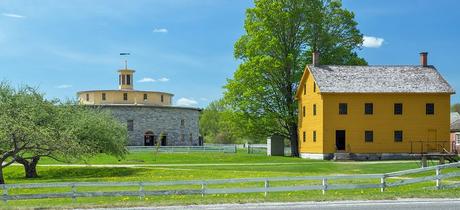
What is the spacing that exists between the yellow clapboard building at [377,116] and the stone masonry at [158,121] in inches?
1359

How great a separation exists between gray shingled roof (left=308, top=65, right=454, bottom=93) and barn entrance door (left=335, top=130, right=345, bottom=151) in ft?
11.7

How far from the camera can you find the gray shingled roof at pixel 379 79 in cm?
5328

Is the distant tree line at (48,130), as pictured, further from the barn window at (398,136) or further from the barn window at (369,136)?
the barn window at (398,136)

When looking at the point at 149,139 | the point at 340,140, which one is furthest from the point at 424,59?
the point at 149,139

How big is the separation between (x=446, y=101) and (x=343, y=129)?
30.4 feet

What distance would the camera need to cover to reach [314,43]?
5950 centimetres

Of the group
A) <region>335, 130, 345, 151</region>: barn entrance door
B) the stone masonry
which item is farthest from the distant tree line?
the stone masonry

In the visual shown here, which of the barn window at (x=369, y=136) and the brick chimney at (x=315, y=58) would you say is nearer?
the barn window at (x=369, y=136)

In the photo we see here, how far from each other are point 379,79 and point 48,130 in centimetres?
3061

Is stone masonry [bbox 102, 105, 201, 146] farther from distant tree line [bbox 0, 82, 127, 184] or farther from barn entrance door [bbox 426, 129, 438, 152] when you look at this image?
barn entrance door [bbox 426, 129, 438, 152]

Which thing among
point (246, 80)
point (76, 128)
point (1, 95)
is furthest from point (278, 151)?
point (1, 95)

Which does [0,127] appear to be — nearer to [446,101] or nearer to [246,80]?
[246,80]

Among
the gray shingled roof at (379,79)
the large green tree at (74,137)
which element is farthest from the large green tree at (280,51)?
the large green tree at (74,137)

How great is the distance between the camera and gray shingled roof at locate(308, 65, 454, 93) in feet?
175
